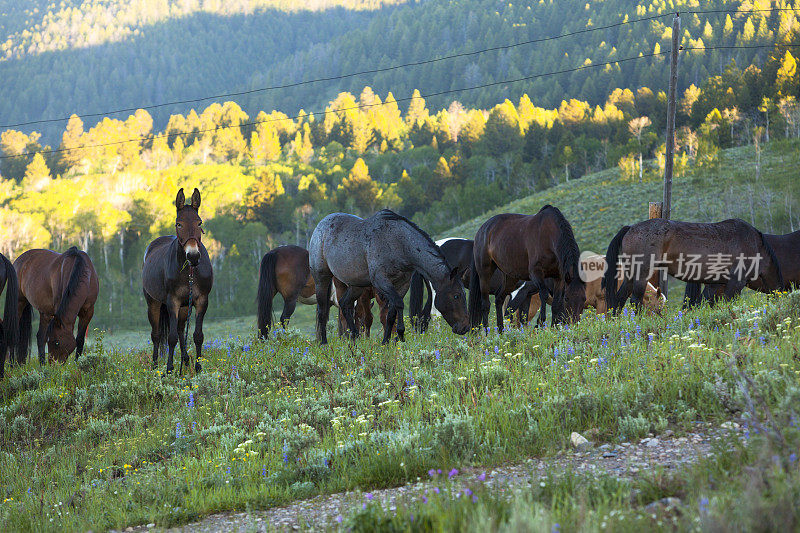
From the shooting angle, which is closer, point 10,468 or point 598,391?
point 598,391

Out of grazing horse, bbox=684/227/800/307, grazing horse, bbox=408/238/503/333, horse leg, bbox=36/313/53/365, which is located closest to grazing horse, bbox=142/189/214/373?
horse leg, bbox=36/313/53/365

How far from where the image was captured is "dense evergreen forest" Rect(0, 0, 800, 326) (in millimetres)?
86125

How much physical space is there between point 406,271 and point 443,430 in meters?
6.04

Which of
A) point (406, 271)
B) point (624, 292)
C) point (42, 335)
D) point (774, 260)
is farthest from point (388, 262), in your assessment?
point (42, 335)

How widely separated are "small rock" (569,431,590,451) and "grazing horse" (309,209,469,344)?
519 centimetres

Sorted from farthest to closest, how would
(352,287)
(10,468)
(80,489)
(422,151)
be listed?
(422,151) → (352,287) → (10,468) → (80,489)

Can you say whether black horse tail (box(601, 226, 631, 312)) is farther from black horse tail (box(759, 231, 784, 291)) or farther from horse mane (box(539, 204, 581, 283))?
black horse tail (box(759, 231, 784, 291))

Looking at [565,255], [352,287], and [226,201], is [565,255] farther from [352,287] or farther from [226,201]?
[226,201]

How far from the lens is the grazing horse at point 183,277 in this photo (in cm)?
1024

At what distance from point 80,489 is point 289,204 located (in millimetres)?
98460

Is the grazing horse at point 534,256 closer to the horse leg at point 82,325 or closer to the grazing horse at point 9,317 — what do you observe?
the horse leg at point 82,325

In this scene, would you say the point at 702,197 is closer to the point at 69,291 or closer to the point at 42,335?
the point at 42,335

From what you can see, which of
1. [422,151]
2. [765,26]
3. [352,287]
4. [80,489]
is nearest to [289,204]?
[422,151]

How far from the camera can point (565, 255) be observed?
1092 centimetres
